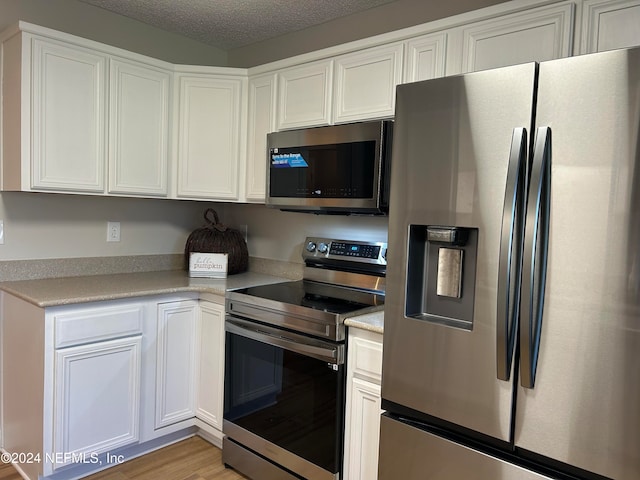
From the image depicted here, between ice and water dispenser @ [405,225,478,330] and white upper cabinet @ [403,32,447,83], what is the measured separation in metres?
0.88

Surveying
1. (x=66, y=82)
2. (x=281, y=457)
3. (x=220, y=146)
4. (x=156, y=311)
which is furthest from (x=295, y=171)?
(x=281, y=457)

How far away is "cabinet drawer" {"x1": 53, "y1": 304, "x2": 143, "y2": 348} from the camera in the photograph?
2025 mm

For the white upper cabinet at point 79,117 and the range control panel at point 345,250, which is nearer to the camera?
the white upper cabinet at point 79,117

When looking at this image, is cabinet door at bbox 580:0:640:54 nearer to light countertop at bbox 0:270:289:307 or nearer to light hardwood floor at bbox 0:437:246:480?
light countertop at bbox 0:270:289:307

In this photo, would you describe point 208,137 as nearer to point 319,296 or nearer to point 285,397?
point 319,296

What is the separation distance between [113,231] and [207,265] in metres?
0.59

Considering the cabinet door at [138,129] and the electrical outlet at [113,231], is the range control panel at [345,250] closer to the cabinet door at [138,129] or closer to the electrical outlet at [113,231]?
the cabinet door at [138,129]

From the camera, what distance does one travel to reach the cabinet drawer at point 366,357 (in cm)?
176

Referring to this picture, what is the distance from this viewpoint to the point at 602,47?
1.58 meters

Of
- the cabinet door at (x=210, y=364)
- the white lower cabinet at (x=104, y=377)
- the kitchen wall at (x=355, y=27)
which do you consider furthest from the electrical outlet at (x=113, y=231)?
the kitchen wall at (x=355, y=27)

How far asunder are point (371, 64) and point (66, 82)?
1.46 meters

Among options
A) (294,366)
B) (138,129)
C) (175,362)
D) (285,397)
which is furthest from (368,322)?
(138,129)

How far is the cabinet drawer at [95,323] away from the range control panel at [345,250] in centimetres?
94

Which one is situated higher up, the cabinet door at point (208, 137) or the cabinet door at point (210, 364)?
the cabinet door at point (208, 137)
